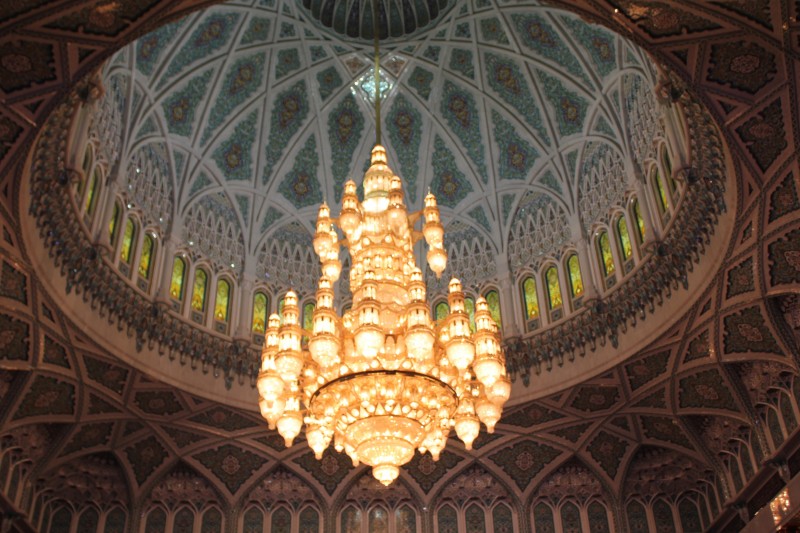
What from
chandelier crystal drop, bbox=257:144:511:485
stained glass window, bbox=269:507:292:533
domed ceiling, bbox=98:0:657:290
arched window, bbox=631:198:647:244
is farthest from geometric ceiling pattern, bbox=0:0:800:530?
chandelier crystal drop, bbox=257:144:511:485

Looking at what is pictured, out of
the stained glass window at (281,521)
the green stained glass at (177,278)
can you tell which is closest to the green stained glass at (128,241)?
the green stained glass at (177,278)

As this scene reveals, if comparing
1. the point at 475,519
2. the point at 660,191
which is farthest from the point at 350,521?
the point at 660,191

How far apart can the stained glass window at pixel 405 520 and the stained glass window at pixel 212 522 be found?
13.3 ft

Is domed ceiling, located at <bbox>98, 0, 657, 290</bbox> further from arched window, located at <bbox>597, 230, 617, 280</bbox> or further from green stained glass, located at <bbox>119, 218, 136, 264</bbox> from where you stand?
green stained glass, located at <bbox>119, 218, 136, 264</bbox>

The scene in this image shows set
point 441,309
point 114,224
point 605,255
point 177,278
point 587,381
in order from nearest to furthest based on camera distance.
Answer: point 114,224 → point 587,381 → point 605,255 → point 177,278 → point 441,309

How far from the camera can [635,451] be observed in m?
17.5

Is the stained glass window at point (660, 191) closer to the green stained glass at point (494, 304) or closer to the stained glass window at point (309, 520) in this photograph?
the green stained glass at point (494, 304)

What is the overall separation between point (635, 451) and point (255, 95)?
11.9 metres

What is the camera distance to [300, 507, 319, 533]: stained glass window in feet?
59.8

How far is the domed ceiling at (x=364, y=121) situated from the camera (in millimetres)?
16594

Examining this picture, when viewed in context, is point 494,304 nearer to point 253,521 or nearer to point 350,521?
point 350,521

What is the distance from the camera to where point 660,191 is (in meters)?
15.4

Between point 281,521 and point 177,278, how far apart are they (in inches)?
240

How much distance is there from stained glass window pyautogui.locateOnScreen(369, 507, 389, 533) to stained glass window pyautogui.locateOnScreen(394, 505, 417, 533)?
24 centimetres
